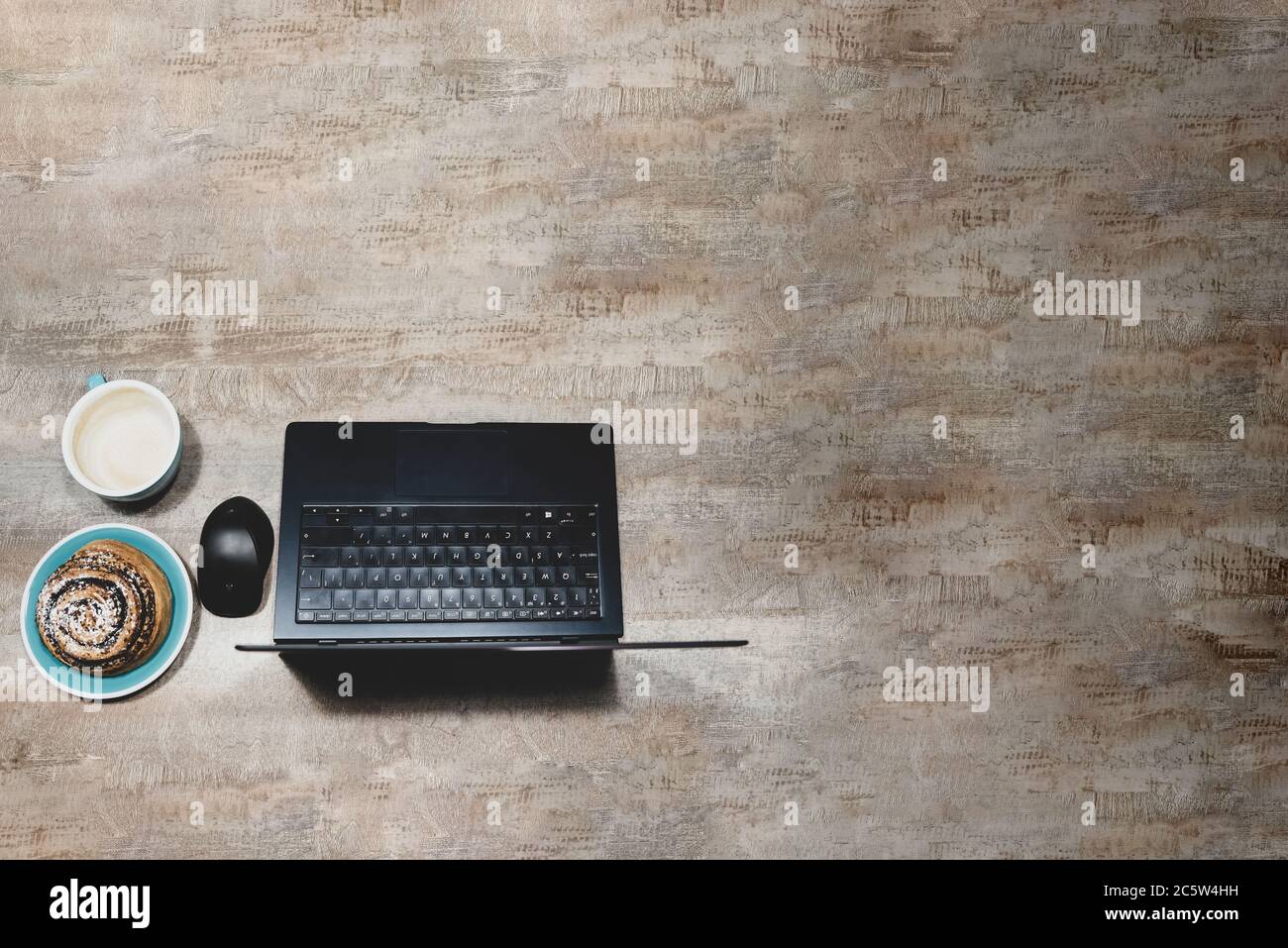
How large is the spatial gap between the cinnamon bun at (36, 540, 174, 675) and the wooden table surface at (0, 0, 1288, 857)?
0.07 meters

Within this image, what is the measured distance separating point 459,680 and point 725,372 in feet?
1.55

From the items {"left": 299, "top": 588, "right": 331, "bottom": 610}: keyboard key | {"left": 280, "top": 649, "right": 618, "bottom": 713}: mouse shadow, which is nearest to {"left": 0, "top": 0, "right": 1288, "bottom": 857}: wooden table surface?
{"left": 280, "top": 649, "right": 618, "bottom": 713}: mouse shadow

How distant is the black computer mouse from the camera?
0.93m

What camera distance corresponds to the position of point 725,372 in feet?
3.46

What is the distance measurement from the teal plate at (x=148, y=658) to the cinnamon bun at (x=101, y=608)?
27 millimetres

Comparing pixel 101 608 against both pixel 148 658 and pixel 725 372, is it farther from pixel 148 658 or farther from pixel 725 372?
pixel 725 372

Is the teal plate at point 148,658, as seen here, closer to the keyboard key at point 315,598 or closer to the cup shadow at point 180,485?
the cup shadow at point 180,485

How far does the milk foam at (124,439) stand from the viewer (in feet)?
3.20

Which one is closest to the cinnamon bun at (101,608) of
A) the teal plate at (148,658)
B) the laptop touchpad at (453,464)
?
the teal plate at (148,658)

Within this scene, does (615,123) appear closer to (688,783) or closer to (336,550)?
(336,550)

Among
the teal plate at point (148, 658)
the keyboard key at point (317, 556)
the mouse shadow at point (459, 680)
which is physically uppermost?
the keyboard key at point (317, 556)

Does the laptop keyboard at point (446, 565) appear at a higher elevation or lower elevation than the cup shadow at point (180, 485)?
lower

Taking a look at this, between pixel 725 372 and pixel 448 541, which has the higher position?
pixel 725 372

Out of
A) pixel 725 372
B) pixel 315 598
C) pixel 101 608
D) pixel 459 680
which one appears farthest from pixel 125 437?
pixel 725 372
